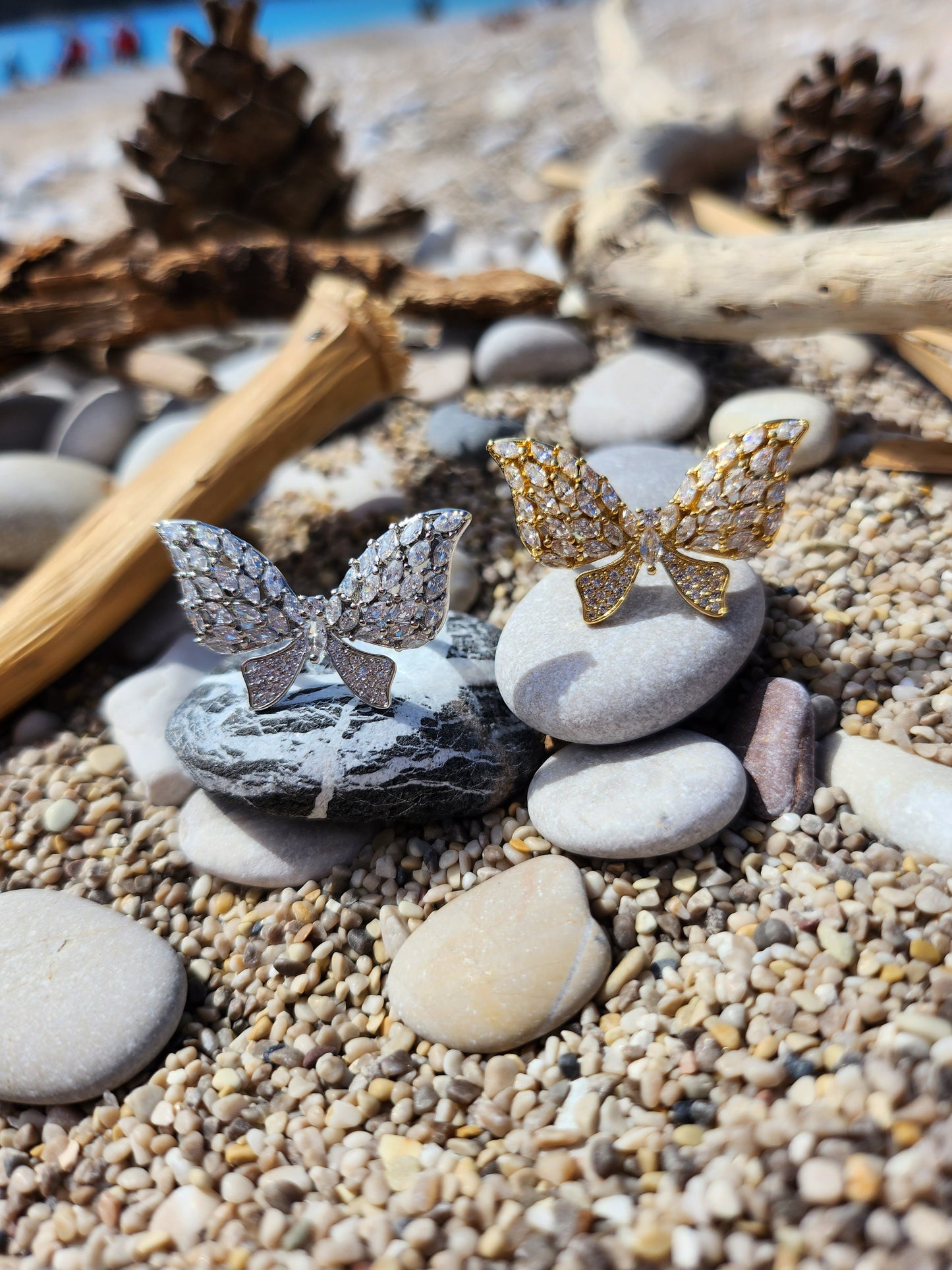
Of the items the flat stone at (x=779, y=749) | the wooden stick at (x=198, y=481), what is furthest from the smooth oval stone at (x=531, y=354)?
the flat stone at (x=779, y=749)

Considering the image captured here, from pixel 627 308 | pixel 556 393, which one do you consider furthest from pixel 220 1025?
pixel 627 308

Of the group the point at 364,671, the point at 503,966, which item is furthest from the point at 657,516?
the point at 503,966

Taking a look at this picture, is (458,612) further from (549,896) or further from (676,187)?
(676,187)

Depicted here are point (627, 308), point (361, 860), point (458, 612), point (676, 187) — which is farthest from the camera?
point (676, 187)

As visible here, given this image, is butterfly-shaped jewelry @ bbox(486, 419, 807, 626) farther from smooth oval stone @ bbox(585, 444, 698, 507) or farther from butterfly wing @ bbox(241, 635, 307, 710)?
butterfly wing @ bbox(241, 635, 307, 710)

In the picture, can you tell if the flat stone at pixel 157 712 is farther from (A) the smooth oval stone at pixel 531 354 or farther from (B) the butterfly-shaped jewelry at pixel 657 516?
(A) the smooth oval stone at pixel 531 354
